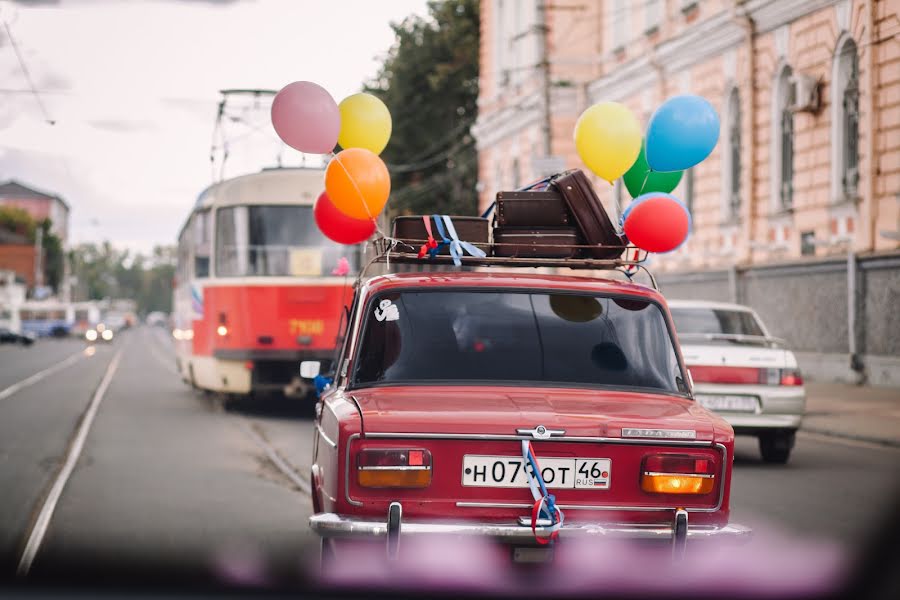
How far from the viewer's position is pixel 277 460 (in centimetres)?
1248

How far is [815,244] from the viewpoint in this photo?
23641 mm

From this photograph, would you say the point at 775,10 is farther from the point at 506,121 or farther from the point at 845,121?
the point at 506,121

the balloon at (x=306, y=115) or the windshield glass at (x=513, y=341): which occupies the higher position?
the balloon at (x=306, y=115)

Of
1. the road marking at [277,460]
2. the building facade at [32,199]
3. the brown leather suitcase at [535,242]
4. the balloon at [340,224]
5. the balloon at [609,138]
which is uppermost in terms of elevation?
the building facade at [32,199]

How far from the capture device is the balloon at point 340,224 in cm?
765

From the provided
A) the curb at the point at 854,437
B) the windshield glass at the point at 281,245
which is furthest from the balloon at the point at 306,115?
the windshield glass at the point at 281,245

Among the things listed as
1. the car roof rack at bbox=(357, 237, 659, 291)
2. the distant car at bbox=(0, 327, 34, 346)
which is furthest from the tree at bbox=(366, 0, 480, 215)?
the car roof rack at bbox=(357, 237, 659, 291)

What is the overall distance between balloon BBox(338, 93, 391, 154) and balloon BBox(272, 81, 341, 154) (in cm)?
61

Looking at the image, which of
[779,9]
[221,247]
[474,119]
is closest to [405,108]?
[474,119]

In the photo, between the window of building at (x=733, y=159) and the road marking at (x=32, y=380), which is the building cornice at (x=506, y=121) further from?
the road marking at (x=32, y=380)

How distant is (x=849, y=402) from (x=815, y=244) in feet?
16.6

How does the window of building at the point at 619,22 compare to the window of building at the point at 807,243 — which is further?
the window of building at the point at 619,22

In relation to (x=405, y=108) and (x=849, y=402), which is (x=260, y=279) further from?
(x=405, y=108)

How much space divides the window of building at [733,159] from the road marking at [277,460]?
14589 mm
